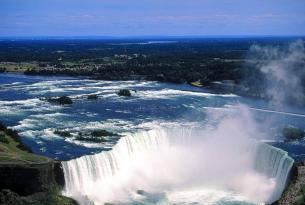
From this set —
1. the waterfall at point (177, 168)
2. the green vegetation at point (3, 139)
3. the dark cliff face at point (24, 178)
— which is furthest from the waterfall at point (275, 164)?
the green vegetation at point (3, 139)

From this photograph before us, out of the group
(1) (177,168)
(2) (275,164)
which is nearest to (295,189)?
(2) (275,164)

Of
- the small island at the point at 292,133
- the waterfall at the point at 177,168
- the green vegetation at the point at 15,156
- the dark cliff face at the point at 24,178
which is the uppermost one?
the green vegetation at the point at 15,156

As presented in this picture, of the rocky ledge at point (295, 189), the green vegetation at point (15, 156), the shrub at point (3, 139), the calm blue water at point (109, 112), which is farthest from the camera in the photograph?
the calm blue water at point (109, 112)

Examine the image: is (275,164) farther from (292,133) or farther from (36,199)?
(36,199)

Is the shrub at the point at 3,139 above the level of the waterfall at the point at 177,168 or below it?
above

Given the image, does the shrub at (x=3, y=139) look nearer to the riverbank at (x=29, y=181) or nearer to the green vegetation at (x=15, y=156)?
the green vegetation at (x=15, y=156)

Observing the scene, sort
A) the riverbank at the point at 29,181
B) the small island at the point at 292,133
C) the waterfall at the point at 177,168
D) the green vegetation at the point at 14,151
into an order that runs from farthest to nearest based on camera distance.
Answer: the small island at the point at 292,133, the waterfall at the point at 177,168, the green vegetation at the point at 14,151, the riverbank at the point at 29,181

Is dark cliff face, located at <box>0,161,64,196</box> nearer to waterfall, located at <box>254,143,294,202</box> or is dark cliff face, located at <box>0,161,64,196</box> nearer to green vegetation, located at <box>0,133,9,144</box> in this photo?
green vegetation, located at <box>0,133,9,144</box>
